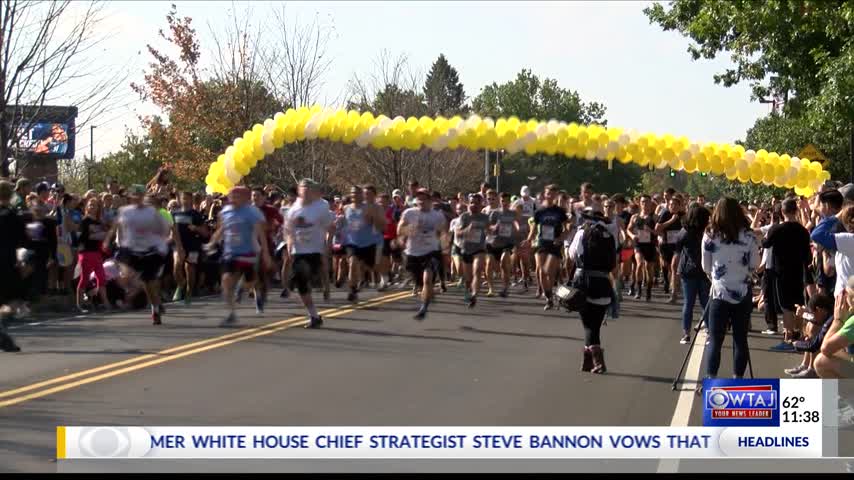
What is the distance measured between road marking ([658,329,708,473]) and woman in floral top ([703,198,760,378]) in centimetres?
35

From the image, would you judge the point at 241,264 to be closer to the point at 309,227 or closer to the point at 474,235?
the point at 309,227

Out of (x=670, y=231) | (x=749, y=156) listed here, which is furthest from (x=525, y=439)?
(x=670, y=231)

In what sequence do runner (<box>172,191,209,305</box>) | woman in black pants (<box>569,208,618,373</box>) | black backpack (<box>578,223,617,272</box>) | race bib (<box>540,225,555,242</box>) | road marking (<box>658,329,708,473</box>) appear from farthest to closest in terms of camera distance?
race bib (<box>540,225,555,242</box>) → runner (<box>172,191,209,305</box>) → black backpack (<box>578,223,617,272</box>) → woman in black pants (<box>569,208,618,373</box>) → road marking (<box>658,329,708,473</box>)

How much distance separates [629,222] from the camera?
23.6 metres

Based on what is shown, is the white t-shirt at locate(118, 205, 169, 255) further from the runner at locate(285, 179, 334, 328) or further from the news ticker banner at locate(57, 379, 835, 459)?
the news ticker banner at locate(57, 379, 835, 459)

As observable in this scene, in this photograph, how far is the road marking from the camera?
7684 millimetres

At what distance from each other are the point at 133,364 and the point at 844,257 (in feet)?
23.2

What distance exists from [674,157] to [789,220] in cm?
309

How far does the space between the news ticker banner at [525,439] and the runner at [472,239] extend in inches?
428

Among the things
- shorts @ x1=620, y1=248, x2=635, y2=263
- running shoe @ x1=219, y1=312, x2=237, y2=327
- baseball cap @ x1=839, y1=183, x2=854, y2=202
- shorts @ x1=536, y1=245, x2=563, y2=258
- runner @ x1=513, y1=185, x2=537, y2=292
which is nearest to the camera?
baseball cap @ x1=839, y1=183, x2=854, y2=202

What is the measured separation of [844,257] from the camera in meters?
Result: 10.5

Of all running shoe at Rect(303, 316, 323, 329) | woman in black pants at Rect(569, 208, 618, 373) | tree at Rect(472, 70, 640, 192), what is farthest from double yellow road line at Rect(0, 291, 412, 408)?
tree at Rect(472, 70, 640, 192)
